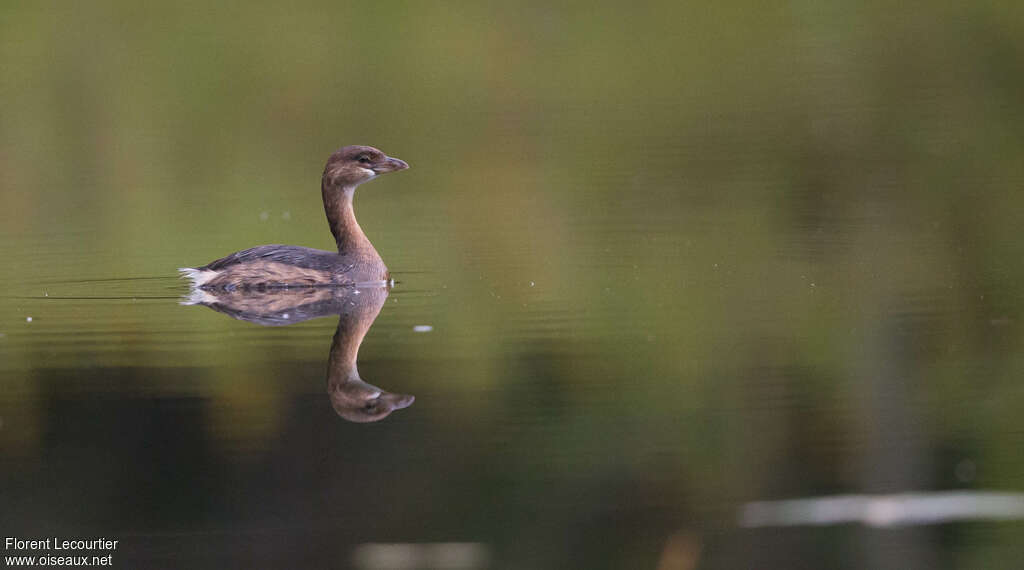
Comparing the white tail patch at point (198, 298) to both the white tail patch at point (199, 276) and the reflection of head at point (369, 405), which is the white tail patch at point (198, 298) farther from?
the reflection of head at point (369, 405)

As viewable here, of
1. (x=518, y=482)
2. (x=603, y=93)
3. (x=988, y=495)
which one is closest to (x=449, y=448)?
(x=518, y=482)

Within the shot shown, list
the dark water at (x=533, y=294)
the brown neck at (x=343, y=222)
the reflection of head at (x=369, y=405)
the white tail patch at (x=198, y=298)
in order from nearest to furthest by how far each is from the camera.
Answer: the dark water at (x=533, y=294)
the reflection of head at (x=369, y=405)
the white tail patch at (x=198, y=298)
the brown neck at (x=343, y=222)

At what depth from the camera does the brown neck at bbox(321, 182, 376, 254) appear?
10.1 metres

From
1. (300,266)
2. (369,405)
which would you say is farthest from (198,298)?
(369,405)

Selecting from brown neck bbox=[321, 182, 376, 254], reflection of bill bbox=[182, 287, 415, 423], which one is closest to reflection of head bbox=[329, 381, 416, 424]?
reflection of bill bbox=[182, 287, 415, 423]

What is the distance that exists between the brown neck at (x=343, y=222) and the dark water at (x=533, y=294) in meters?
0.41

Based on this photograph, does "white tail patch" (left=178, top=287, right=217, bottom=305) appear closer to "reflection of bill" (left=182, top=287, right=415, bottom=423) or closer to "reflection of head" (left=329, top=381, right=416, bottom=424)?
"reflection of bill" (left=182, top=287, right=415, bottom=423)

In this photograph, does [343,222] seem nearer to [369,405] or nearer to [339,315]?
[339,315]

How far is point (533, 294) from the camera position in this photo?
8.85 m

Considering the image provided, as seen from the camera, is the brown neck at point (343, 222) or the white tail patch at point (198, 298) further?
the brown neck at point (343, 222)

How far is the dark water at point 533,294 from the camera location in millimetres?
5180

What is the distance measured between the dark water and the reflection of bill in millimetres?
39

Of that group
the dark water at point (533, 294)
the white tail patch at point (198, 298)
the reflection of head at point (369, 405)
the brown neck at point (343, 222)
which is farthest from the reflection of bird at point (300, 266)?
the reflection of head at point (369, 405)

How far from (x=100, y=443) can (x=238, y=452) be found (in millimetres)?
523
